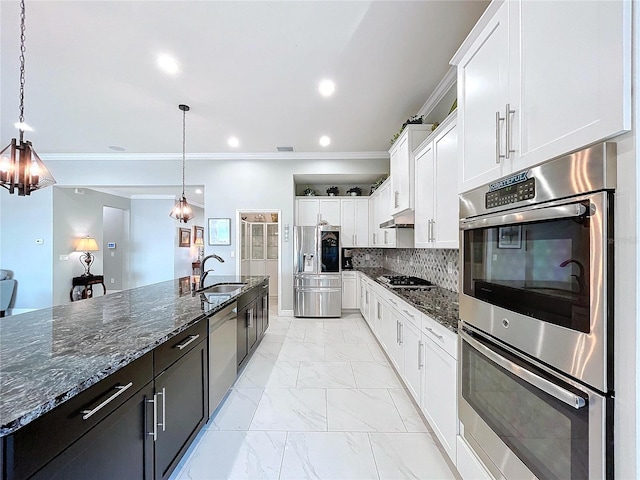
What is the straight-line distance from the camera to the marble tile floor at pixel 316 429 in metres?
1.70

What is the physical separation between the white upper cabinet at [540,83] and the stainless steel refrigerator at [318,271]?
12.4 feet

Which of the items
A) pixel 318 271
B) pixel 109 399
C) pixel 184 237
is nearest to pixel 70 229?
pixel 184 237

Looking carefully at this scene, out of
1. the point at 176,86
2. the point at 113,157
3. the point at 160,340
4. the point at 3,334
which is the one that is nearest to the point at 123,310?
the point at 3,334

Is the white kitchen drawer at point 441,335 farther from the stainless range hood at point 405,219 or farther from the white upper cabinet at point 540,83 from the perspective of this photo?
the stainless range hood at point 405,219

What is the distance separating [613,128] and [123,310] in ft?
8.32

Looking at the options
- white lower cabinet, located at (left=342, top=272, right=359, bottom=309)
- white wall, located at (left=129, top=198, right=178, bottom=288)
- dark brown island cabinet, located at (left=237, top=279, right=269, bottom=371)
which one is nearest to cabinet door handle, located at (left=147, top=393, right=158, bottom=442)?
dark brown island cabinet, located at (left=237, top=279, right=269, bottom=371)

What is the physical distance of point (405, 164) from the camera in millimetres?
3051

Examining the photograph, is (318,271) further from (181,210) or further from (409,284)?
(181,210)

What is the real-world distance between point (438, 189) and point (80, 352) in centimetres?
242

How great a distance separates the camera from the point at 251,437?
1.97 meters

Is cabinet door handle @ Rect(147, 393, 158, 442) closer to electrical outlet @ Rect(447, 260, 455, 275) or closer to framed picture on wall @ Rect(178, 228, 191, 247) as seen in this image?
electrical outlet @ Rect(447, 260, 455, 275)

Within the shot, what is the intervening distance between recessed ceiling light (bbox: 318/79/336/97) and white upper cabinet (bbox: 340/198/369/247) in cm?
264

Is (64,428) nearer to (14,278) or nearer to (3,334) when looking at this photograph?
(3,334)

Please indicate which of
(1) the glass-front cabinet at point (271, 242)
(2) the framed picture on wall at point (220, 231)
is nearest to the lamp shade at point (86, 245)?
(2) the framed picture on wall at point (220, 231)
